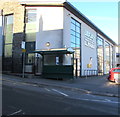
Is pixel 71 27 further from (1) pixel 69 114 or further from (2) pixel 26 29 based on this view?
(1) pixel 69 114

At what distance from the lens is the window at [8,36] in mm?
22031

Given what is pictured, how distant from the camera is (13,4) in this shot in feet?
71.9

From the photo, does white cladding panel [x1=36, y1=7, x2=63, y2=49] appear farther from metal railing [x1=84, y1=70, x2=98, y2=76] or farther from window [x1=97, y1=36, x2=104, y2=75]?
window [x1=97, y1=36, x2=104, y2=75]

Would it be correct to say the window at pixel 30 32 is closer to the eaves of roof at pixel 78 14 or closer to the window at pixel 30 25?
the window at pixel 30 25

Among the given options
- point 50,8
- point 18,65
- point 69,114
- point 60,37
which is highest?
point 50,8

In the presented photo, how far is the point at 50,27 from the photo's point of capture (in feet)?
66.3

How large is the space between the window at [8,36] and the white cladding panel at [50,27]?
13.3ft

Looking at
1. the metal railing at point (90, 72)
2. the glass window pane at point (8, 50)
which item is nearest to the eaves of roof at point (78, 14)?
the metal railing at point (90, 72)

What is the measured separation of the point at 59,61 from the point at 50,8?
6502 millimetres

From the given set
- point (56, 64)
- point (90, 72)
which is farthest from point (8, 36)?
point (90, 72)

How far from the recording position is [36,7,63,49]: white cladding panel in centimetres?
1984

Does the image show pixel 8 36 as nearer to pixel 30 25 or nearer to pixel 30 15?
pixel 30 25

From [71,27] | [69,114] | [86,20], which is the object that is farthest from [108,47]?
[69,114]

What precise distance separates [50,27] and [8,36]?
20.1 ft
